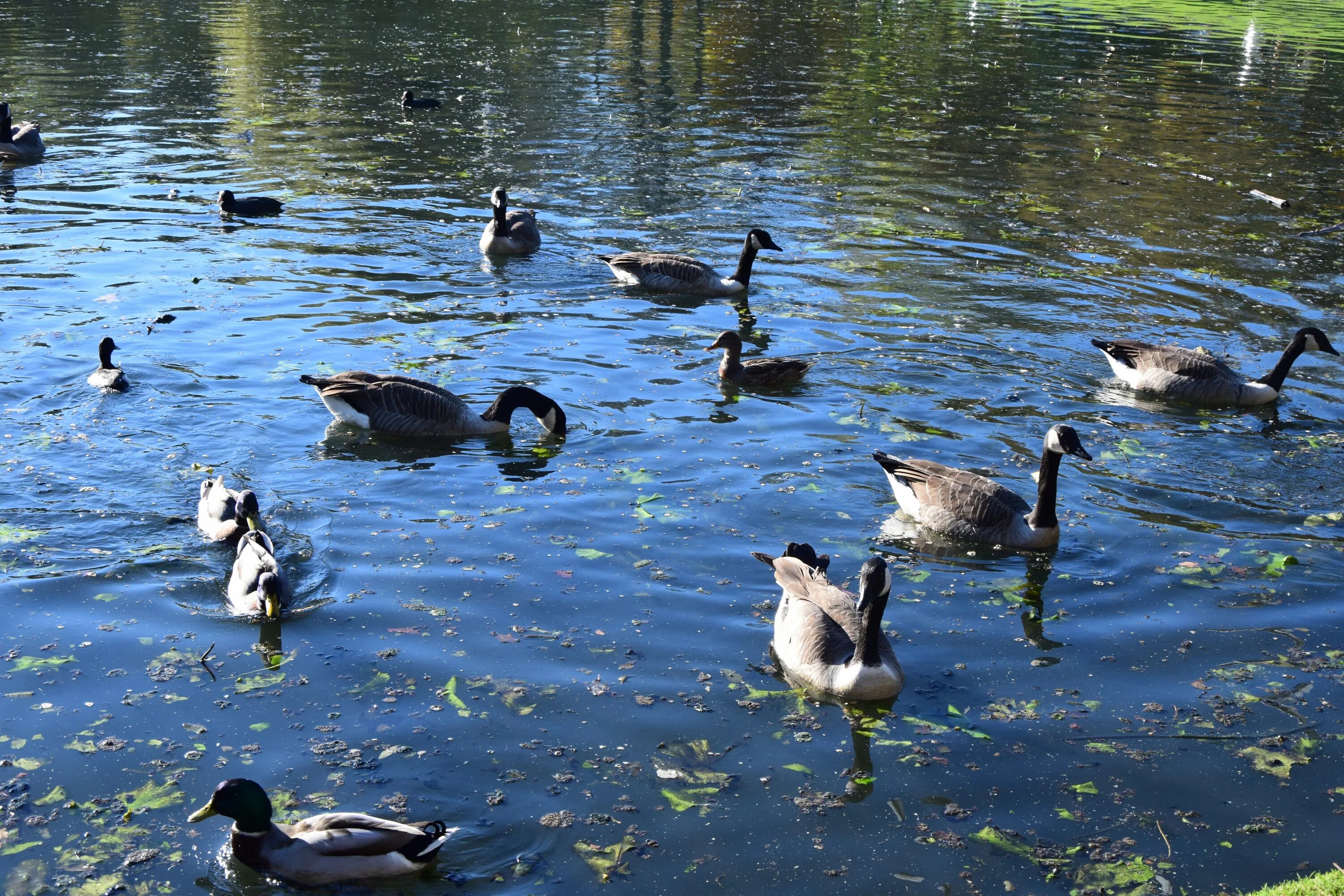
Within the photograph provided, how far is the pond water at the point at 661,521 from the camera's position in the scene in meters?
8.86

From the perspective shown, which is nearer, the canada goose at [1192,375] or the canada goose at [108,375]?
the canada goose at [108,375]

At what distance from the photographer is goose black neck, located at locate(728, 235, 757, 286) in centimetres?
2153

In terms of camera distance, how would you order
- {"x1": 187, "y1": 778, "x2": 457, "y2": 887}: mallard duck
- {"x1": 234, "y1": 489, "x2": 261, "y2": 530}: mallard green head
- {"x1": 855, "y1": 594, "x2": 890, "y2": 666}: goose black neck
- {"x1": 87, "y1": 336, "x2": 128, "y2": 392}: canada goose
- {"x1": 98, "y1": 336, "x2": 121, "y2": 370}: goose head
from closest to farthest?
{"x1": 187, "y1": 778, "x2": 457, "y2": 887}: mallard duck, {"x1": 855, "y1": 594, "x2": 890, "y2": 666}: goose black neck, {"x1": 234, "y1": 489, "x2": 261, "y2": 530}: mallard green head, {"x1": 87, "y1": 336, "x2": 128, "y2": 392}: canada goose, {"x1": 98, "y1": 336, "x2": 121, "y2": 370}: goose head

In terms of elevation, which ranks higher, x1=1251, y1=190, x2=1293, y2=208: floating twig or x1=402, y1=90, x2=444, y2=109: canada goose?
x1=402, y1=90, x2=444, y2=109: canada goose

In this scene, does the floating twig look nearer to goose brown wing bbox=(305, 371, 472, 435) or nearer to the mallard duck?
goose brown wing bbox=(305, 371, 472, 435)

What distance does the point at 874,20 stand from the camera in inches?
2410

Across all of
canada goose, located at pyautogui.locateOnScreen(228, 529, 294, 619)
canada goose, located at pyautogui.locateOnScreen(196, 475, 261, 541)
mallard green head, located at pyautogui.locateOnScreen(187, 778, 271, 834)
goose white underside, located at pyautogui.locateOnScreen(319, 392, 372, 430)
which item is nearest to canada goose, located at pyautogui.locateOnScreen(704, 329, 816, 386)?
goose white underside, located at pyautogui.locateOnScreen(319, 392, 372, 430)

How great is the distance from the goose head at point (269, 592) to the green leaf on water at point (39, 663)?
1.54m

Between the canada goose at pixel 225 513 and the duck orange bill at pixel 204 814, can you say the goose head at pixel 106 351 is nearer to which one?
the canada goose at pixel 225 513

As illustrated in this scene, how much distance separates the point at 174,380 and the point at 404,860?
1047 centimetres

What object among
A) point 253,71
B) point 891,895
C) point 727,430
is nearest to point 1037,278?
point 727,430

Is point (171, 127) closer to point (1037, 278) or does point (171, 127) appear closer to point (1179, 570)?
point (1037, 278)

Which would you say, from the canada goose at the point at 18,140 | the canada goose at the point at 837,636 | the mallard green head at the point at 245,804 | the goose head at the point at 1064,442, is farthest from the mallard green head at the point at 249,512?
the canada goose at the point at 18,140

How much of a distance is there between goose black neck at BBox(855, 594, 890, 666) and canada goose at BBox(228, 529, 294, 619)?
4.93 metres
